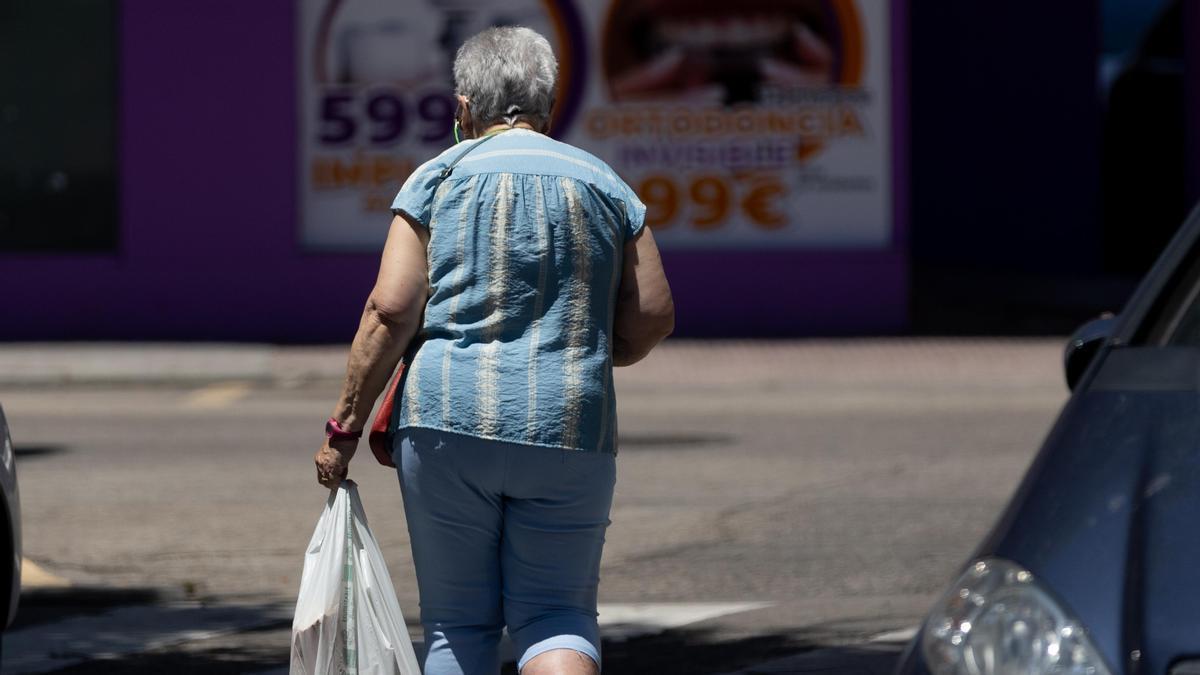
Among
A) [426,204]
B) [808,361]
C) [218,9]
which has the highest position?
[218,9]

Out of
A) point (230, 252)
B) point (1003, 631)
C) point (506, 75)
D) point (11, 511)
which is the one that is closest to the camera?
point (1003, 631)

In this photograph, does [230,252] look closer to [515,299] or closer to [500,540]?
[500,540]

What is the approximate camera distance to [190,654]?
252 inches

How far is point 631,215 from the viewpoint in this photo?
4.13 m

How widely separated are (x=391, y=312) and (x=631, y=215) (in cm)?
54

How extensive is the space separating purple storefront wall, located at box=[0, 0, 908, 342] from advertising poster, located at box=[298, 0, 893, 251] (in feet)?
0.75

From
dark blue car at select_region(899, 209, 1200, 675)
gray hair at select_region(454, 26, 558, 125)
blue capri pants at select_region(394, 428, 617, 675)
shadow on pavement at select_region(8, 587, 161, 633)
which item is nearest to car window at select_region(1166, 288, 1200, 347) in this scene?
dark blue car at select_region(899, 209, 1200, 675)

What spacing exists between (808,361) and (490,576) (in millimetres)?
12304

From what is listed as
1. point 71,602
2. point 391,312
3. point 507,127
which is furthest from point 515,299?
point 71,602

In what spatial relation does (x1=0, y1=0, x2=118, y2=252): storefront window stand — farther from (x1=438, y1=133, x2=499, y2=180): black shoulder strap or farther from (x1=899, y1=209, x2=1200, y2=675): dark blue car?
Result: (x1=899, y1=209, x2=1200, y2=675): dark blue car

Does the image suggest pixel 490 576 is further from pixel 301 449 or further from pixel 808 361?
pixel 808 361

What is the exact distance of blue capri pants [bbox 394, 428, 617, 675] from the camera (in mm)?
3988

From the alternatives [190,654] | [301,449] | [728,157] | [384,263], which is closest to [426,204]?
[384,263]

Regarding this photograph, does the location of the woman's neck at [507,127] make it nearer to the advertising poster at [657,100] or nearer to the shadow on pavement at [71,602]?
the shadow on pavement at [71,602]
